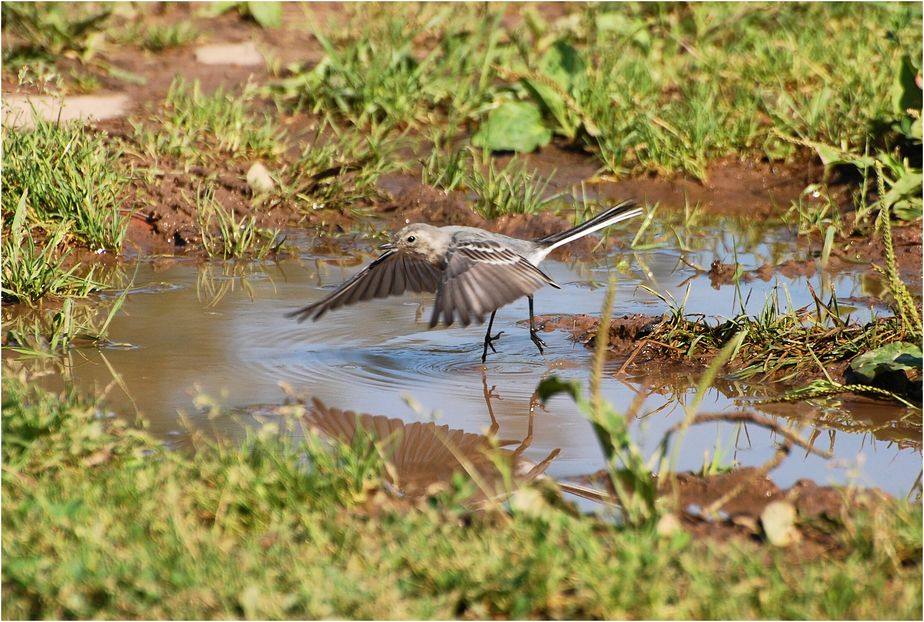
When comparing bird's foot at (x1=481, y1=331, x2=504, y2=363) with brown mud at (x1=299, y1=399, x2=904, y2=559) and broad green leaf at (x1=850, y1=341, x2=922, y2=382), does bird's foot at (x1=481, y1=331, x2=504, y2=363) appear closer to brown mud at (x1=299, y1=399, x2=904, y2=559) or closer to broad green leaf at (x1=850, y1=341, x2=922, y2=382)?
brown mud at (x1=299, y1=399, x2=904, y2=559)

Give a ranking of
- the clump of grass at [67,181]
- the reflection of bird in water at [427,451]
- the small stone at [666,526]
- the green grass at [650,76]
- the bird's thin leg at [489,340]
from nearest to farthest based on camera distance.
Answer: the small stone at [666,526]
the reflection of bird in water at [427,451]
the bird's thin leg at [489,340]
the clump of grass at [67,181]
the green grass at [650,76]

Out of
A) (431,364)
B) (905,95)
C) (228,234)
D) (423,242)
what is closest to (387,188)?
(228,234)

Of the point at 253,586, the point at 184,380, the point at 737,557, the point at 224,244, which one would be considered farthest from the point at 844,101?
the point at 253,586

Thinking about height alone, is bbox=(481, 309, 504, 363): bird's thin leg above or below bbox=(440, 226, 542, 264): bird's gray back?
below

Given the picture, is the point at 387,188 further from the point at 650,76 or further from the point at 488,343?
the point at 488,343

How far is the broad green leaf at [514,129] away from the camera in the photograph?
31.9 ft

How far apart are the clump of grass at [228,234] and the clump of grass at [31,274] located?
1149 millimetres

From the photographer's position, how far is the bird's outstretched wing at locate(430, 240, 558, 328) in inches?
222

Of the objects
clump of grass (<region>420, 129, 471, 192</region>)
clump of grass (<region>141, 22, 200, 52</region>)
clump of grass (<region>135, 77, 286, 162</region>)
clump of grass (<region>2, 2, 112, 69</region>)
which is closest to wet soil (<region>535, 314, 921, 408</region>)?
clump of grass (<region>420, 129, 471, 192</region>)

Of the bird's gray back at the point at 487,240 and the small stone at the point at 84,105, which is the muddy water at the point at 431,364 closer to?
the bird's gray back at the point at 487,240

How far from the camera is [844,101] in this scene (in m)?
9.18

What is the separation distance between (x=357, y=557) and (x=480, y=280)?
2.47 m

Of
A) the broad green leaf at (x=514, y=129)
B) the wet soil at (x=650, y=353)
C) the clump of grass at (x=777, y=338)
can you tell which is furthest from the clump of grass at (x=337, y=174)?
the clump of grass at (x=777, y=338)

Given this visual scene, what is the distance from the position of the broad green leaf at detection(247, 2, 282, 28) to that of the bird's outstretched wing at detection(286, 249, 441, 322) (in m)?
6.37
